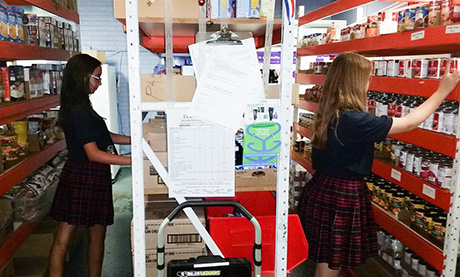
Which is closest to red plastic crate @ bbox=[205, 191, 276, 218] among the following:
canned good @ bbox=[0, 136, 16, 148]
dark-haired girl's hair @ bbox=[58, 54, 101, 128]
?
dark-haired girl's hair @ bbox=[58, 54, 101, 128]

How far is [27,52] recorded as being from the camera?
2943mm

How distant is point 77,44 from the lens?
14.8 ft

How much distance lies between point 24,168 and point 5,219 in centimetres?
37

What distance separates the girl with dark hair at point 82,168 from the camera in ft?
9.11

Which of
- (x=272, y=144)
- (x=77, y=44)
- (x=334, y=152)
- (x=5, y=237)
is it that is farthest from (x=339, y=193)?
(x=77, y=44)

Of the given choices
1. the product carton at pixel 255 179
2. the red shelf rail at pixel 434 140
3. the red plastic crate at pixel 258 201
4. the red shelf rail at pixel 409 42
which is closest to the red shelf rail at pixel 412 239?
the red shelf rail at pixel 434 140

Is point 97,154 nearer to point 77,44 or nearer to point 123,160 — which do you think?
point 123,160

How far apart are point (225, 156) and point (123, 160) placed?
1.06 meters

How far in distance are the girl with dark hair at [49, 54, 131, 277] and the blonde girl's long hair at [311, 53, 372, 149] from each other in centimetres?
141

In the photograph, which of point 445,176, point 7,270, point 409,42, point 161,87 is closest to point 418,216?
point 445,176

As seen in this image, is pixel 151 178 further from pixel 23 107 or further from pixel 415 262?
pixel 415 262

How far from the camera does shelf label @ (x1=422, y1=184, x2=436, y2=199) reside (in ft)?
8.05

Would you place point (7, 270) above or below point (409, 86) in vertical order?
below

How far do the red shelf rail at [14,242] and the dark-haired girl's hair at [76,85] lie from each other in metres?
0.78
